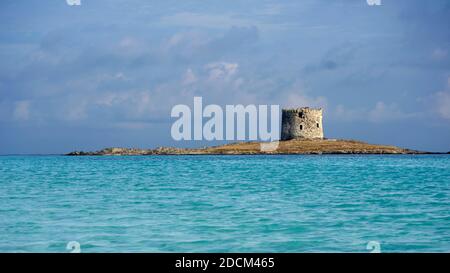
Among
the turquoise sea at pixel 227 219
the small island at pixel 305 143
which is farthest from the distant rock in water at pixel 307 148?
the turquoise sea at pixel 227 219

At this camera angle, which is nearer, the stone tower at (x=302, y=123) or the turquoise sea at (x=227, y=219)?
the turquoise sea at (x=227, y=219)

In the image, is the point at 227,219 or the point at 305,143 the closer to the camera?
the point at 227,219

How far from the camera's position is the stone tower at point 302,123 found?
232 feet

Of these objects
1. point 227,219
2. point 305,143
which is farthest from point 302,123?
point 227,219

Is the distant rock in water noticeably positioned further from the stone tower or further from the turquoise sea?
the turquoise sea

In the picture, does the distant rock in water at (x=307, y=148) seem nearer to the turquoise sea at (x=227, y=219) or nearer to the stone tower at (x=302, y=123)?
the stone tower at (x=302, y=123)

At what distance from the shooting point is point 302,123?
7069 centimetres

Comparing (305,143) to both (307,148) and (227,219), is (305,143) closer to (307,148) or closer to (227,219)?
(307,148)

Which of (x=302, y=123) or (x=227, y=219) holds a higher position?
(x=302, y=123)

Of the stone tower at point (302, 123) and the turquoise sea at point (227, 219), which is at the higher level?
the stone tower at point (302, 123)

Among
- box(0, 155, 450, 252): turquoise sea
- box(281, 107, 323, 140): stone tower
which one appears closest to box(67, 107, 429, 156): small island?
box(281, 107, 323, 140): stone tower
